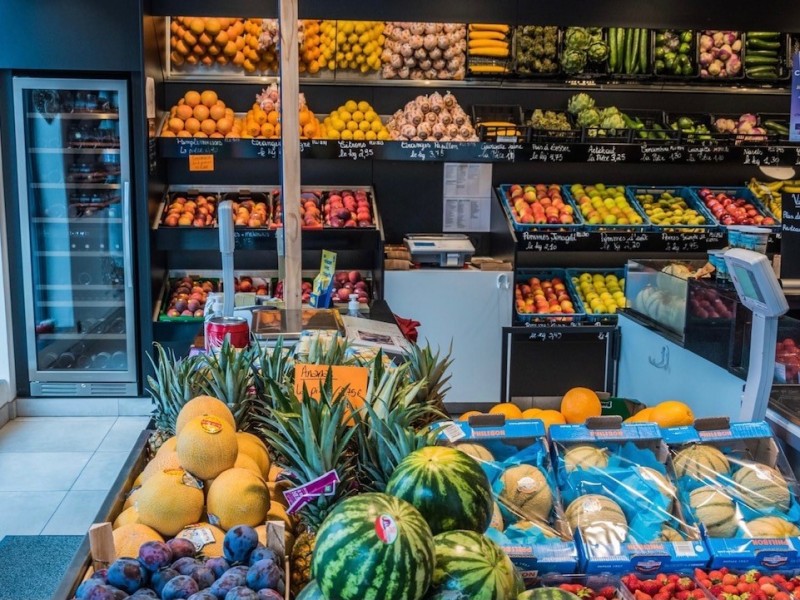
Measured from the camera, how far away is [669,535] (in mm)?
1996

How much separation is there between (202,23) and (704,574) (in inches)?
207

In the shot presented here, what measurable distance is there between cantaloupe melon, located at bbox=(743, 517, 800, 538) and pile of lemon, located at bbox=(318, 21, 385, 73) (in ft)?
15.6

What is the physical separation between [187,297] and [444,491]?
4837mm

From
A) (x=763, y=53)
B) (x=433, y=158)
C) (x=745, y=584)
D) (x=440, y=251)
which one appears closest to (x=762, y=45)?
(x=763, y=53)

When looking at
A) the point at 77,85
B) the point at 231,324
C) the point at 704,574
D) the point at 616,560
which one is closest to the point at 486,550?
the point at 616,560

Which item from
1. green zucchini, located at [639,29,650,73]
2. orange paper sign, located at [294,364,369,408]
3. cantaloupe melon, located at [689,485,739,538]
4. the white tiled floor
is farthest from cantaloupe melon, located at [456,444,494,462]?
green zucchini, located at [639,29,650,73]

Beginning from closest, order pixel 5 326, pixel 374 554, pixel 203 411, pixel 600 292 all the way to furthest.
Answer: pixel 374 554
pixel 203 411
pixel 5 326
pixel 600 292

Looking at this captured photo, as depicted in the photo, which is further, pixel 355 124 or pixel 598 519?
pixel 355 124

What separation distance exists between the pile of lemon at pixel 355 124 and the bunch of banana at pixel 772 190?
2.81 m

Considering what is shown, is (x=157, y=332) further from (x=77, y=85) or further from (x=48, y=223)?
(x=77, y=85)

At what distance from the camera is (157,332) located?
591 centimetres

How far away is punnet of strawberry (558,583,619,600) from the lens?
5.85ft

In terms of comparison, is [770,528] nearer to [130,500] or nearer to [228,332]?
[130,500]

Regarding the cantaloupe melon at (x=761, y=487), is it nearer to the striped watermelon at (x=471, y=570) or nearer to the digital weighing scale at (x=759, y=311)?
the digital weighing scale at (x=759, y=311)
